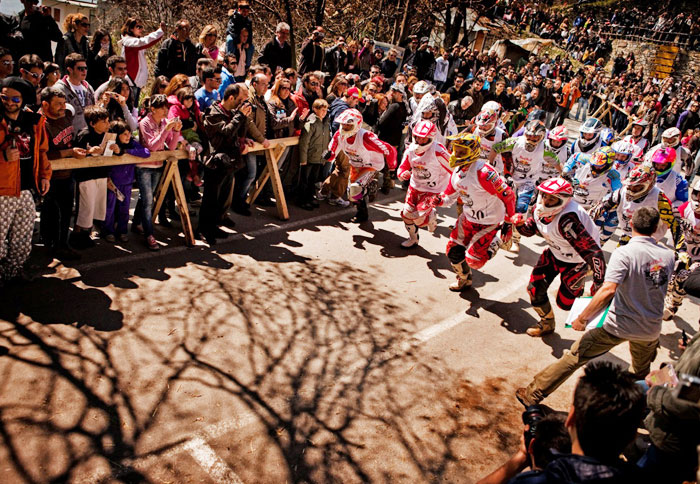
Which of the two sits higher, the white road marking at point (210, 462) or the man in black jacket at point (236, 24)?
the man in black jacket at point (236, 24)

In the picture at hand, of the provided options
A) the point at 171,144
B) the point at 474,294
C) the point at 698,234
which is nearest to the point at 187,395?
the point at 171,144

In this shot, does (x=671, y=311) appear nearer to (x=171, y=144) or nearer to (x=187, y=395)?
(x=187, y=395)

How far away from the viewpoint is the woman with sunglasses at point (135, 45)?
30.8 feet

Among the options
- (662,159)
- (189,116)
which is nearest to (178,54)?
(189,116)

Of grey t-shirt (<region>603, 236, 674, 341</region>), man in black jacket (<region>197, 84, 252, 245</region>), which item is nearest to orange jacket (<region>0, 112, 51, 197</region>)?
man in black jacket (<region>197, 84, 252, 245</region>)

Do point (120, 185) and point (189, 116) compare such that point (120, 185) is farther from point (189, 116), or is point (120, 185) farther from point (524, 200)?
point (524, 200)

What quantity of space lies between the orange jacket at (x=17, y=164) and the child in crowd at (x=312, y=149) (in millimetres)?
4367

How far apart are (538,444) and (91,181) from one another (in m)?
5.65

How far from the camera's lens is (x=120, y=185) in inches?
281

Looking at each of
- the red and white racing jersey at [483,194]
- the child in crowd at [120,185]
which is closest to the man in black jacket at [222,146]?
the child in crowd at [120,185]

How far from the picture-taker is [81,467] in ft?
13.1

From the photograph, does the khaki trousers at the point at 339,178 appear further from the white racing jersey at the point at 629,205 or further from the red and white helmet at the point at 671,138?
the red and white helmet at the point at 671,138

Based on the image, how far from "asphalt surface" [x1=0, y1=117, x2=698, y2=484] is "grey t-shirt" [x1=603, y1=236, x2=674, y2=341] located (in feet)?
3.93

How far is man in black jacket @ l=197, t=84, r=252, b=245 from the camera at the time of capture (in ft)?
24.5
